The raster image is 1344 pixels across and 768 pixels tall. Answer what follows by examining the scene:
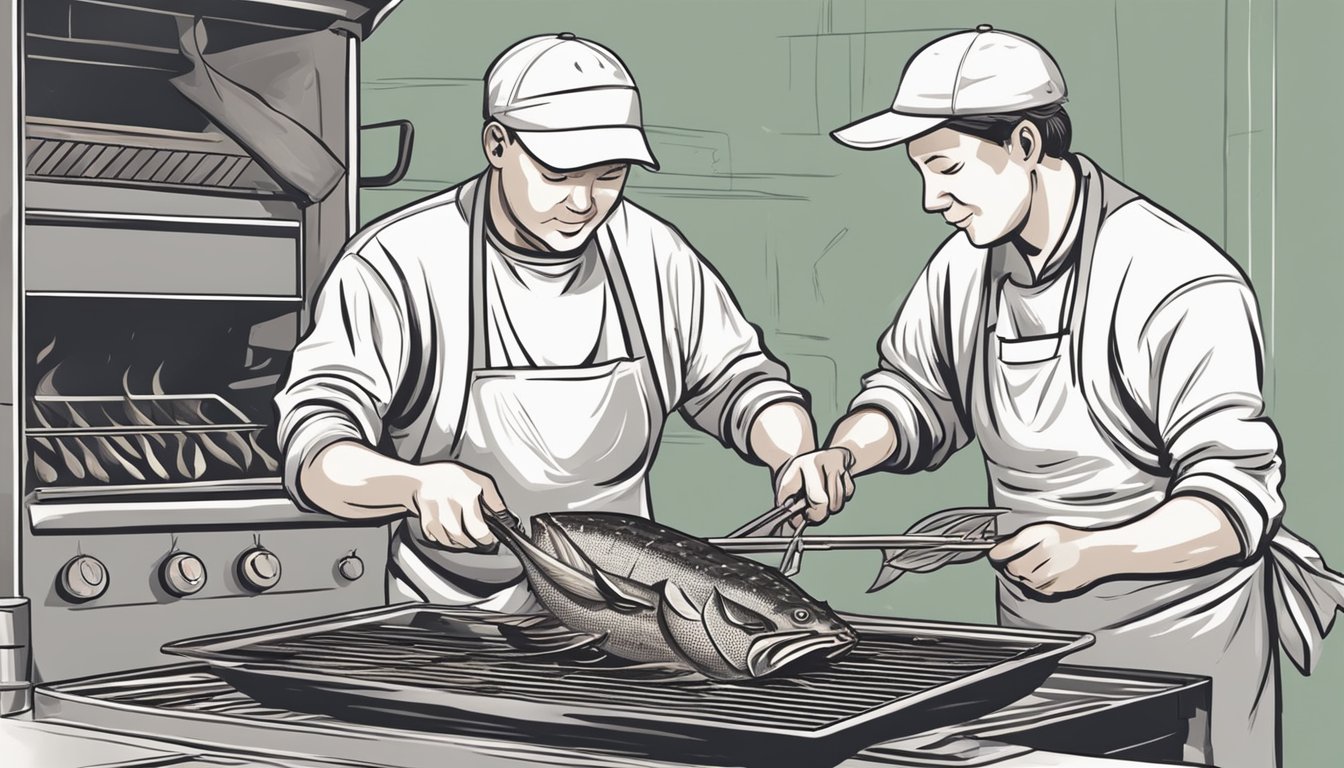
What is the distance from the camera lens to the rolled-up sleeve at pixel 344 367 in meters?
2.11

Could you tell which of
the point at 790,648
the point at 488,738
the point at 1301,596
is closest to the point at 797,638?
the point at 790,648

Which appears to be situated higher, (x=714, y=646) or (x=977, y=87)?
(x=977, y=87)

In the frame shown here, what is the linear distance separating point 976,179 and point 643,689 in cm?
105

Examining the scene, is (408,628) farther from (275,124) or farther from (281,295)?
(275,124)

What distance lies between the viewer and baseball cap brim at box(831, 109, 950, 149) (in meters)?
2.11

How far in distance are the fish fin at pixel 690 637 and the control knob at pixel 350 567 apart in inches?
32.4

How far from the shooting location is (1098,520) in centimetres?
216

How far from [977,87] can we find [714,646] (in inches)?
41.0

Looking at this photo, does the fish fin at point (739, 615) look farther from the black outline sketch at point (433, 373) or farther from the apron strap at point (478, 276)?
the apron strap at point (478, 276)

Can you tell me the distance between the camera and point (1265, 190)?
222cm

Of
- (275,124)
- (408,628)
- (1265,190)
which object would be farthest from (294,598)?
(1265,190)

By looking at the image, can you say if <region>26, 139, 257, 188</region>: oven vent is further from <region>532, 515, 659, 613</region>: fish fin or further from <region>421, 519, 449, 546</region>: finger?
<region>532, 515, 659, 613</region>: fish fin

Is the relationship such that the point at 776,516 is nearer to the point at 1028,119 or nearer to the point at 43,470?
the point at 1028,119

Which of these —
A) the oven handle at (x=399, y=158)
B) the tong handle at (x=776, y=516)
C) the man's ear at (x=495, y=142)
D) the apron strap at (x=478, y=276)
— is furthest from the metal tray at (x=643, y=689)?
the oven handle at (x=399, y=158)
